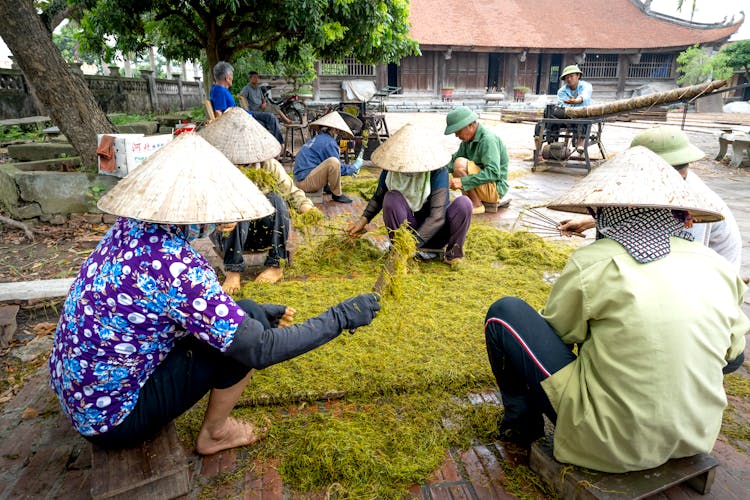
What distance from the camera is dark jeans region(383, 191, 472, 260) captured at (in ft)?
12.7

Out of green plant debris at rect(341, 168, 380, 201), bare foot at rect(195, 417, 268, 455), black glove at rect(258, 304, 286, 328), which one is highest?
black glove at rect(258, 304, 286, 328)

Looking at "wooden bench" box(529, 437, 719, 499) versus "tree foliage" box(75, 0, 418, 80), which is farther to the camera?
"tree foliage" box(75, 0, 418, 80)

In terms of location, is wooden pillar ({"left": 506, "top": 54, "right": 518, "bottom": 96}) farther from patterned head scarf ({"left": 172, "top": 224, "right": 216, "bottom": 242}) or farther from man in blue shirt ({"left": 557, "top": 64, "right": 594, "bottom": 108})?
patterned head scarf ({"left": 172, "top": 224, "right": 216, "bottom": 242})

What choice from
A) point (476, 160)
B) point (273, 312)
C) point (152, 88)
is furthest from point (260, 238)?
point (152, 88)

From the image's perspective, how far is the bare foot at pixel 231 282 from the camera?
11.5ft

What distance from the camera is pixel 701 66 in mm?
21172

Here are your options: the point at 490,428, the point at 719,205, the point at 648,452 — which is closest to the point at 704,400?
the point at 648,452

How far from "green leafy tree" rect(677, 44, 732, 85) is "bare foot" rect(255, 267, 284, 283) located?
23.1m

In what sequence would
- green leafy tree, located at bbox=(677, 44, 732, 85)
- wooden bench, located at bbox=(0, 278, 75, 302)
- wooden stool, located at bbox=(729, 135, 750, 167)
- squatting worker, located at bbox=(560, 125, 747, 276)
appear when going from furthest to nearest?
green leafy tree, located at bbox=(677, 44, 732, 85), wooden stool, located at bbox=(729, 135, 750, 167), wooden bench, located at bbox=(0, 278, 75, 302), squatting worker, located at bbox=(560, 125, 747, 276)

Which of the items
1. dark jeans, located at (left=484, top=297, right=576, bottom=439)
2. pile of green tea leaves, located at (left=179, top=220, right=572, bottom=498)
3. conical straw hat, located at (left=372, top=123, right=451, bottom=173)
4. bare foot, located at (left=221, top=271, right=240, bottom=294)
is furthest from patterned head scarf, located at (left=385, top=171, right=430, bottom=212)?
dark jeans, located at (left=484, top=297, right=576, bottom=439)

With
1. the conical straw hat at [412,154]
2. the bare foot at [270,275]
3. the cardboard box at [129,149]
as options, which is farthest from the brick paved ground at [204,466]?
the cardboard box at [129,149]

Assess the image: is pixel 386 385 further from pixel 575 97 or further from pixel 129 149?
pixel 575 97

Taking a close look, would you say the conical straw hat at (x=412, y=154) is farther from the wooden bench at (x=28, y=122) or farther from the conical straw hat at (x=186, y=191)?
the wooden bench at (x=28, y=122)

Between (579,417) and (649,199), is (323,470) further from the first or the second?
(649,199)
